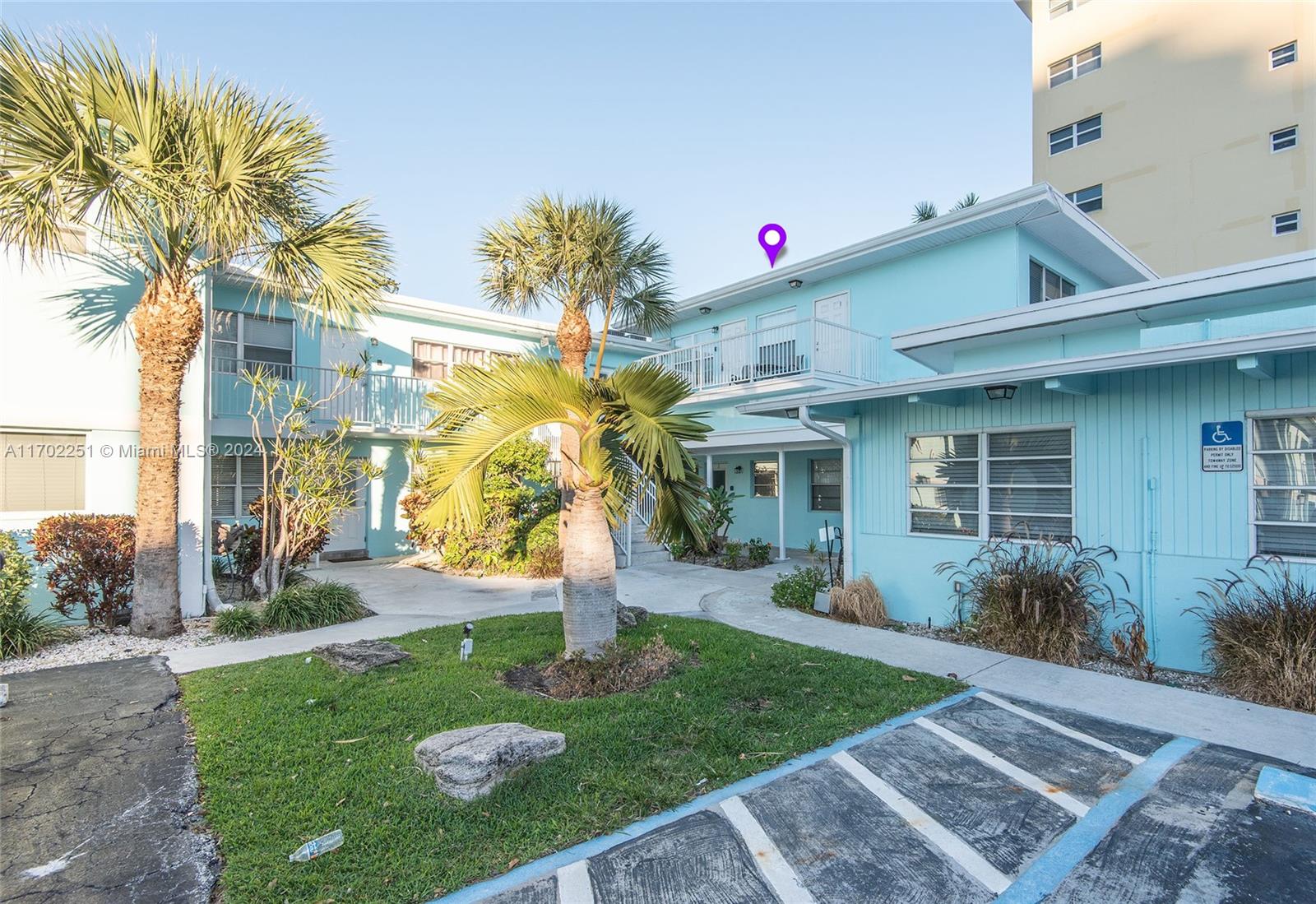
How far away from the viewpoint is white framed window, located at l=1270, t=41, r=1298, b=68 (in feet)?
54.3

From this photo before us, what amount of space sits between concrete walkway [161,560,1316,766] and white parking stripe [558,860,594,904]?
431 cm

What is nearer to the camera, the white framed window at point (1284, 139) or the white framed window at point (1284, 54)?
the white framed window at point (1284, 139)

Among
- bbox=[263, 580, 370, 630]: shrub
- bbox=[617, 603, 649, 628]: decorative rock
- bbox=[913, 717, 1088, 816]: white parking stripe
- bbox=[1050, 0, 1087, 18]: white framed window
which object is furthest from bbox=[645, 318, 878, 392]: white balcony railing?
bbox=[1050, 0, 1087, 18]: white framed window

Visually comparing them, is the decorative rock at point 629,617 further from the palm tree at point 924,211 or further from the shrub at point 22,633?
the palm tree at point 924,211

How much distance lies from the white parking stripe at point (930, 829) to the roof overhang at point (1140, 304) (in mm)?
7749

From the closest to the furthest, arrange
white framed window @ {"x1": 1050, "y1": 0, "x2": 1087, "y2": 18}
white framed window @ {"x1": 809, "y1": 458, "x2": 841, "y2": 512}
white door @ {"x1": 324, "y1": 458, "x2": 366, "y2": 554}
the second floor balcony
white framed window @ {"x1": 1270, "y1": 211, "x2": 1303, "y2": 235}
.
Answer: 1. the second floor balcony
2. white door @ {"x1": 324, "y1": 458, "x2": 366, "y2": 554}
3. white framed window @ {"x1": 809, "y1": 458, "x2": 841, "y2": 512}
4. white framed window @ {"x1": 1270, "y1": 211, "x2": 1303, "y2": 235}
5. white framed window @ {"x1": 1050, "y1": 0, "x2": 1087, "y2": 18}

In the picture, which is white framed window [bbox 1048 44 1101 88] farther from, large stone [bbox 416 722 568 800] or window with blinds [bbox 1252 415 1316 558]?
large stone [bbox 416 722 568 800]

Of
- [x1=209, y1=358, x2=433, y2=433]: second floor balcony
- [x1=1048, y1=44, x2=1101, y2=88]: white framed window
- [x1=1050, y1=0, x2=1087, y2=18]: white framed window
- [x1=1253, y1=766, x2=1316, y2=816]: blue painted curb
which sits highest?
[x1=1050, y1=0, x2=1087, y2=18]: white framed window

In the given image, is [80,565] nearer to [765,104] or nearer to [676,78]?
[676,78]

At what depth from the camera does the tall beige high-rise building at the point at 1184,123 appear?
1650 cm

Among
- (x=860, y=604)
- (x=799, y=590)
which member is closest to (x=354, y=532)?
(x=799, y=590)

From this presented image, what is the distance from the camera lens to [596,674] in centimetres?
545

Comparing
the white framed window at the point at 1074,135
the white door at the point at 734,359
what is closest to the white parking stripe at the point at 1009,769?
the white door at the point at 734,359

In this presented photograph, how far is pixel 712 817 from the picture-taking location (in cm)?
343
